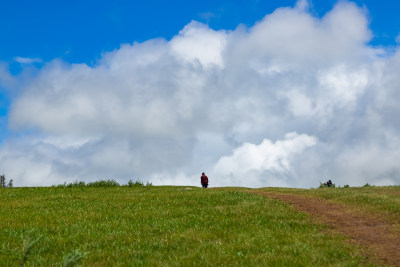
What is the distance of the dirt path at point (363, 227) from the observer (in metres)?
11.2

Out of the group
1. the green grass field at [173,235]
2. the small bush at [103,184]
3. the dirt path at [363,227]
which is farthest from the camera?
the small bush at [103,184]

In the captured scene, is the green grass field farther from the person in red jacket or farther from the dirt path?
the person in red jacket

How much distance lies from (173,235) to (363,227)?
25.8 ft

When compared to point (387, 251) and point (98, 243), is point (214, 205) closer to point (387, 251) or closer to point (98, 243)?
point (98, 243)

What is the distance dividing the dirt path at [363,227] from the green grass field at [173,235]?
0.65 metres

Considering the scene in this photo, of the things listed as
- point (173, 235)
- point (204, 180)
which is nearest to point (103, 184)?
point (204, 180)

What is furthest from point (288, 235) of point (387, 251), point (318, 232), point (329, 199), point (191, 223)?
point (329, 199)

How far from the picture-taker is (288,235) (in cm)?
1333

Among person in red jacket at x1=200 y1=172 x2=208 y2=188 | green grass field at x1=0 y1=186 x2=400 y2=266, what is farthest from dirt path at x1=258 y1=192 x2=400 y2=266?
person in red jacket at x1=200 y1=172 x2=208 y2=188

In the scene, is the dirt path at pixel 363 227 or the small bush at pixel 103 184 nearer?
the dirt path at pixel 363 227

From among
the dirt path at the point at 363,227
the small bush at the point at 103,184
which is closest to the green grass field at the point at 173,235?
the dirt path at the point at 363,227

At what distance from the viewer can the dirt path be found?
11172mm

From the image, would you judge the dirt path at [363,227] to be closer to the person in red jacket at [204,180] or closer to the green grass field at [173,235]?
the green grass field at [173,235]

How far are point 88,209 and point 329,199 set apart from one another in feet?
50.9
